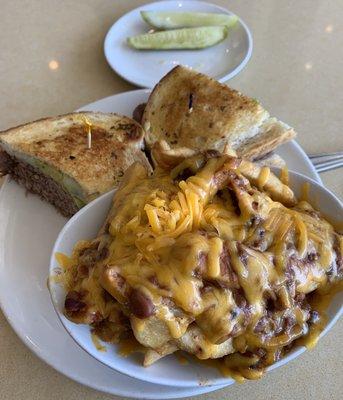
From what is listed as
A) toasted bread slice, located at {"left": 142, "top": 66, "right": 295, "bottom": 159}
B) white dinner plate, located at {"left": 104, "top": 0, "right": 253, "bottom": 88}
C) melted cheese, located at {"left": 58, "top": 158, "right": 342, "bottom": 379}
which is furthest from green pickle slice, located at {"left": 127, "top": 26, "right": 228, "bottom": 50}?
melted cheese, located at {"left": 58, "top": 158, "right": 342, "bottom": 379}

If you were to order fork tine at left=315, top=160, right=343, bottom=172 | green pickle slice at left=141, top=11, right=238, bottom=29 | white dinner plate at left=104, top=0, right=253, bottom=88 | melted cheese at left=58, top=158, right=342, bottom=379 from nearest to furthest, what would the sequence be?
melted cheese at left=58, top=158, right=342, bottom=379, fork tine at left=315, top=160, right=343, bottom=172, white dinner plate at left=104, top=0, right=253, bottom=88, green pickle slice at left=141, top=11, right=238, bottom=29

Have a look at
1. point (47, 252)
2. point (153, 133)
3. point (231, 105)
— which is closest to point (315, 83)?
point (231, 105)

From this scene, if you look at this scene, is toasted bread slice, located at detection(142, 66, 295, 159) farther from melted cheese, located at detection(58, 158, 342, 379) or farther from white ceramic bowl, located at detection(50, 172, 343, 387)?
white ceramic bowl, located at detection(50, 172, 343, 387)

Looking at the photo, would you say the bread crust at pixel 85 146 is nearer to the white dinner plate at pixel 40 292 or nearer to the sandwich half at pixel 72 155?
the sandwich half at pixel 72 155

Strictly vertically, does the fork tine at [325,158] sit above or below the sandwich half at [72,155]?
below

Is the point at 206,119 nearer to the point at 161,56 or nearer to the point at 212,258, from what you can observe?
the point at 161,56

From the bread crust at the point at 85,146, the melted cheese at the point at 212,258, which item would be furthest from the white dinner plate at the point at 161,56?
the melted cheese at the point at 212,258

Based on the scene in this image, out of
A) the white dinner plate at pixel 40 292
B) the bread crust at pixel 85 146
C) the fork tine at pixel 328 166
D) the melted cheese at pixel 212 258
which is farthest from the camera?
the fork tine at pixel 328 166
